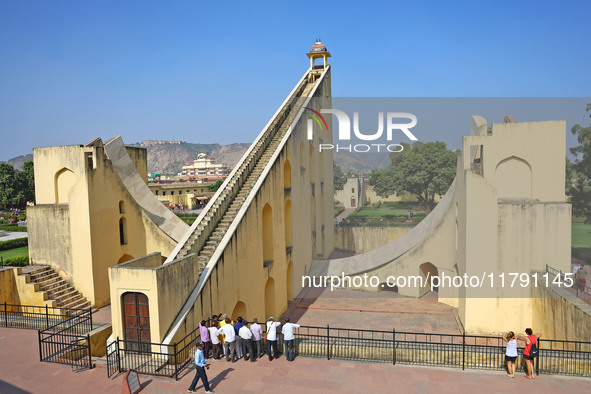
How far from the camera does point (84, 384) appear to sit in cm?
754

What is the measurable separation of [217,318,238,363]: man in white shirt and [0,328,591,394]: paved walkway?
0.59 feet

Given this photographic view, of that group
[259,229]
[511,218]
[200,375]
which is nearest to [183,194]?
[259,229]

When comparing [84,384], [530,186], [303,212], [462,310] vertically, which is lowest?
[462,310]

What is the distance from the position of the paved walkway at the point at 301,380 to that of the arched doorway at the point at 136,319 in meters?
0.92

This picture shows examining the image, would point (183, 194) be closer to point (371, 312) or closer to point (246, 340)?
point (371, 312)

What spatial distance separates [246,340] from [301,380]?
1.39 meters

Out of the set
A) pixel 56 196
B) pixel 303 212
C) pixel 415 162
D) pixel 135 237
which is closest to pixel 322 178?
pixel 303 212

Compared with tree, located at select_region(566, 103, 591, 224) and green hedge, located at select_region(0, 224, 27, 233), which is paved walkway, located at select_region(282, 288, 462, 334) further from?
green hedge, located at select_region(0, 224, 27, 233)

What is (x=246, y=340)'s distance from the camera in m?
8.34

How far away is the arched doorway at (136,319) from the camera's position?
869 centimetres

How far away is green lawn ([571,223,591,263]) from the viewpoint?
78.4 ft

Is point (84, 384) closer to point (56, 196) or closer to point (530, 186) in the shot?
point (56, 196)

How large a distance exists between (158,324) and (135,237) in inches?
338

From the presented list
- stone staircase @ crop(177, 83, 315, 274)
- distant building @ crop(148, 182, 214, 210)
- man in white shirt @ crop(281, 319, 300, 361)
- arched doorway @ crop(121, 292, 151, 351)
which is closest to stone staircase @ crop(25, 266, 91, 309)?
stone staircase @ crop(177, 83, 315, 274)
